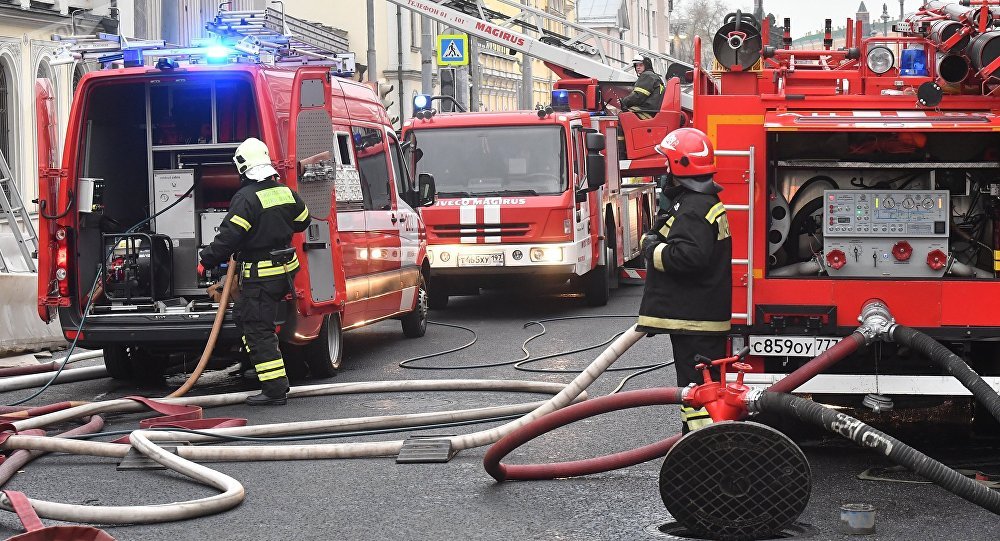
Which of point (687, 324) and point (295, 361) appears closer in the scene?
point (687, 324)

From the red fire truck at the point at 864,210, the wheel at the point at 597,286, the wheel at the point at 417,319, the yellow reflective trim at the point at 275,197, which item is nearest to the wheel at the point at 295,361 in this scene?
the yellow reflective trim at the point at 275,197

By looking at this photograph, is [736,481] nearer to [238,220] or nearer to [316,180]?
[238,220]

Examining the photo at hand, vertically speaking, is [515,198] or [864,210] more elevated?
[864,210]

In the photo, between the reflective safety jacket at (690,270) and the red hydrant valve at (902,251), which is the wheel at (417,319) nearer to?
the red hydrant valve at (902,251)

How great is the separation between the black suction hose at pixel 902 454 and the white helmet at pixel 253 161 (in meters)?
5.12

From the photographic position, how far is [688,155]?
748 cm

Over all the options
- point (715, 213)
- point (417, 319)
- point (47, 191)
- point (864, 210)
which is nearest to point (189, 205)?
point (47, 191)

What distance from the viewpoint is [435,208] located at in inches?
671

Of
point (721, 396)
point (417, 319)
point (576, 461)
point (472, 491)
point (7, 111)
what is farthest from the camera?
point (7, 111)

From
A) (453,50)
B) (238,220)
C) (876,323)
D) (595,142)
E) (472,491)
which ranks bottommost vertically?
(472,491)

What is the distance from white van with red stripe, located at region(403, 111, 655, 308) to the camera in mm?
16906

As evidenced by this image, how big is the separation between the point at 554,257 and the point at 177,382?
585 cm

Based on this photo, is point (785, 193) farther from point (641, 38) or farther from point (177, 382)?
point (641, 38)

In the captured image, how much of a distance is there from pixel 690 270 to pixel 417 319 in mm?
8006
